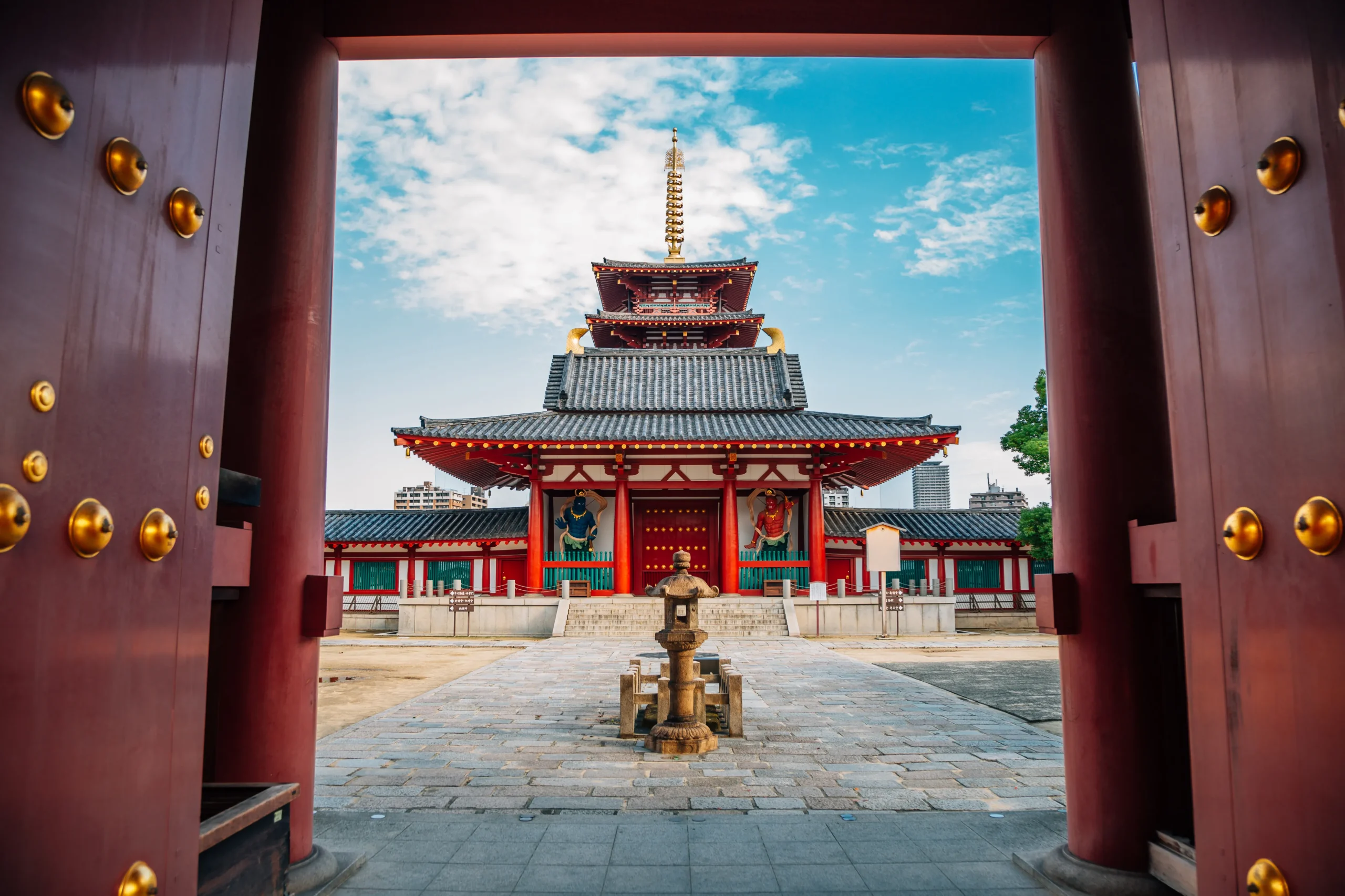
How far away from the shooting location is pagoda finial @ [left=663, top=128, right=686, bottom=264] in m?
28.7

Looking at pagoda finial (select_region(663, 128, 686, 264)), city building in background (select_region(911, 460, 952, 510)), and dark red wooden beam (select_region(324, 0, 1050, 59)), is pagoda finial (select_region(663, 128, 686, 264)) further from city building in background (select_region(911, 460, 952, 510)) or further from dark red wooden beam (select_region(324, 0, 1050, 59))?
city building in background (select_region(911, 460, 952, 510))

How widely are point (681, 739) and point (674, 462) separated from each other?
13.3 metres

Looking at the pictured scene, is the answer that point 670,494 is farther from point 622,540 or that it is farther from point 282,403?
point 282,403

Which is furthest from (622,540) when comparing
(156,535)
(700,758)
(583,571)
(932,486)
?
(932,486)

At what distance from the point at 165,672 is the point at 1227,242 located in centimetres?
181

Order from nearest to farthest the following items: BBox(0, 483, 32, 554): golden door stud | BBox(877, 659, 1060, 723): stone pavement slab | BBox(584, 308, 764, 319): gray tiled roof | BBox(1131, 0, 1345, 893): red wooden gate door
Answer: BBox(0, 483, 32, 554): golden door stud → BBox(1131, 0, 1345, 893): red wooden gate door → BBox(877, 659, 1060, 723): stone pavement slab → BBox(584, 308, 764, 319): gray tiled roof

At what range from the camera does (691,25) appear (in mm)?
3480

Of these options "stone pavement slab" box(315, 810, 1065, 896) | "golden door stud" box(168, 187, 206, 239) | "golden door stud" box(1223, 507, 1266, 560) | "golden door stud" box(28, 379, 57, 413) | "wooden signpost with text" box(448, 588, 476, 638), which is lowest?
"stone pavement slab" box(315, 810, 1065, 896)

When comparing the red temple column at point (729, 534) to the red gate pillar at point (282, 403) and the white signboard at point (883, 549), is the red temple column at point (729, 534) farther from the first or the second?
the red gate pillar at point (282, 403)

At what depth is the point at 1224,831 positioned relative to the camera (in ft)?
3.88

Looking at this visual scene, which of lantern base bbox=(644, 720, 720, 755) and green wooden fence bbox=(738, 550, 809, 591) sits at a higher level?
green wooden fence bbox=(738, 550, 809, 591)

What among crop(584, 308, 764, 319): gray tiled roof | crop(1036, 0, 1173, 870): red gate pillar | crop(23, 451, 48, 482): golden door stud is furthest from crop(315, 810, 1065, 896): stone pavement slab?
crop(584, 308, 764, 319): gray tiled roof

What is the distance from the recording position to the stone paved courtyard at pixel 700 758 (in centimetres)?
470

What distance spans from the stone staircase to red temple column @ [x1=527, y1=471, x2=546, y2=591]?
1.65m
